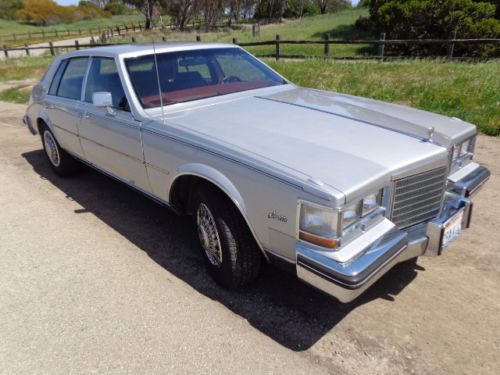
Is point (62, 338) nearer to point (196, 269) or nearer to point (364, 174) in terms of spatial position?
point (196, 269)

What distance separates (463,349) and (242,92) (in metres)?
2.65

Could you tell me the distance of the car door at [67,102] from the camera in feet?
14.9

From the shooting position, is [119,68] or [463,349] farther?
[119,68]

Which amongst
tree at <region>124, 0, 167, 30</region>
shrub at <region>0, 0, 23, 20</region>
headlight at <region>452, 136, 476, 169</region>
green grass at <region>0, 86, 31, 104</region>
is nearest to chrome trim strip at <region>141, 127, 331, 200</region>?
headlight at <region>452, 136, 476, 169</region>

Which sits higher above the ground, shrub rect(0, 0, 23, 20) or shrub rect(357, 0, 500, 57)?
shrub rect(0, 0, 23, 20)

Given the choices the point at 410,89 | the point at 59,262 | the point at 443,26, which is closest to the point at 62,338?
the point at 59,262

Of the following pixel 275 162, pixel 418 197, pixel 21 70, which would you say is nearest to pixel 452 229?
pixel 418 197

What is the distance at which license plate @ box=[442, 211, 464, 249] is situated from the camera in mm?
2599

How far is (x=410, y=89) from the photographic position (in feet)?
28.5

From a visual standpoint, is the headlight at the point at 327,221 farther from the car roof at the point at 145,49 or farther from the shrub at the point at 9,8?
the shrub at the point at 9,8

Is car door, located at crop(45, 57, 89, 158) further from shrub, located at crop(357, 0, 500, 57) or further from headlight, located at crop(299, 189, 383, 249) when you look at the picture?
shrub, located at crop(357, 0, 500, 57)

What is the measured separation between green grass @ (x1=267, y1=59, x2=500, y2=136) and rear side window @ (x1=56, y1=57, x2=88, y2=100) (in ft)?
19.1

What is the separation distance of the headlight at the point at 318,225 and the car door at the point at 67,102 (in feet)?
10.2

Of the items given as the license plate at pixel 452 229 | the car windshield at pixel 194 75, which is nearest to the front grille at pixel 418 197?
the license plate at pixel 452 229
